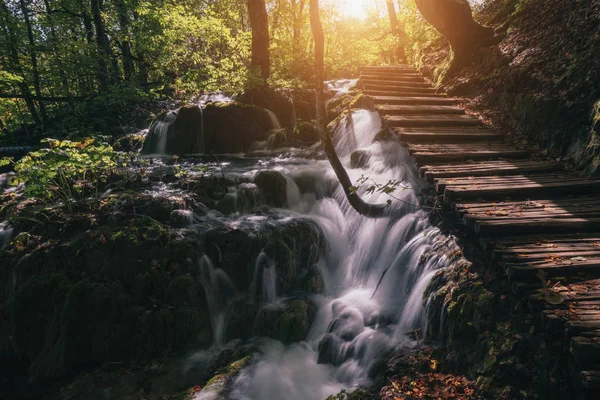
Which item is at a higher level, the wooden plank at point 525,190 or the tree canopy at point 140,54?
the tree canopy at point 140,54

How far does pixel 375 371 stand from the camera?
455 centimetres

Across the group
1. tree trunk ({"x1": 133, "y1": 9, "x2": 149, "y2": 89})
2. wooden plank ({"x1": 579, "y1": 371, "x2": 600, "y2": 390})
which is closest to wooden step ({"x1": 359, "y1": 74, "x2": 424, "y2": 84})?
wooden plank ({"x1": 579, "y1": 371, "x2": 600, "y2": 390})

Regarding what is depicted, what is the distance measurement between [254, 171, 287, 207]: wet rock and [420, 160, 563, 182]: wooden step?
3680 millimetres

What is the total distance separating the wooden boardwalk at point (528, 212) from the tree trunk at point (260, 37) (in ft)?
20.9

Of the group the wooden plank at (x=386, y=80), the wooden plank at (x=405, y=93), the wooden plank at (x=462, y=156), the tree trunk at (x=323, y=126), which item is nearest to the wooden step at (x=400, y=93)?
the wooden plank at (x=405, y=93)

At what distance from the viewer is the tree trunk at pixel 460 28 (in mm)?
9898

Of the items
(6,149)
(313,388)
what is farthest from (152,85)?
(313,388)

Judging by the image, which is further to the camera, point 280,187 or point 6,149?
point 6,149

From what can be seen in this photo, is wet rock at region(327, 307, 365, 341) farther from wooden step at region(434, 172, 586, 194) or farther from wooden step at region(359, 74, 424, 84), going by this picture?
wooden step at region(359, 74, 424, 84)

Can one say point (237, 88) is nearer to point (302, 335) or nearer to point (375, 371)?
point (302, 335)

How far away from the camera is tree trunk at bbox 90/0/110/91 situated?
1647 cm

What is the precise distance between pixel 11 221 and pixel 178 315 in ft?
13.5

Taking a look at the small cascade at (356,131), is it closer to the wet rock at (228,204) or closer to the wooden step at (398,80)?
the wooden step at (398,80)

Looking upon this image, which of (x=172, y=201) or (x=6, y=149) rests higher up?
(x=6, y=149)
